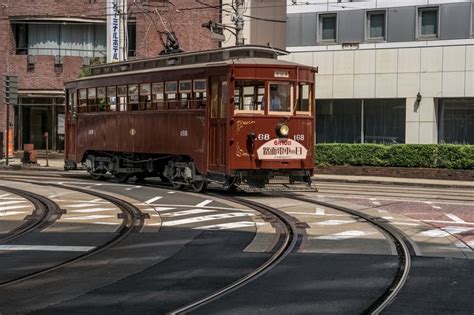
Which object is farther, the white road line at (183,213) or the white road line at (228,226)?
the white road line at (183,213)

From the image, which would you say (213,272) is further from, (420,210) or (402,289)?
(420,210)

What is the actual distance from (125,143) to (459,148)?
12879 mm

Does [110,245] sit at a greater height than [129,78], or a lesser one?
lesser

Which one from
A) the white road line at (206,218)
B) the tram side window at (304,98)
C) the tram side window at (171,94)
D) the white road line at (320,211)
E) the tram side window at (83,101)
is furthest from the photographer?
the tram side window at (83,101)

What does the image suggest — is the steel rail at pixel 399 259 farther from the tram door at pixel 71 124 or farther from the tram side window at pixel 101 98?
the tram door at pixel 71 124

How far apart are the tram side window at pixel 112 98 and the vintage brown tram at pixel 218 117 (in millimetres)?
139

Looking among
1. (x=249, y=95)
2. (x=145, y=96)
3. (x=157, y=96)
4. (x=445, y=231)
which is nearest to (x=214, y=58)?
(x=249, y=95)

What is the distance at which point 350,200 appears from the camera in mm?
16734

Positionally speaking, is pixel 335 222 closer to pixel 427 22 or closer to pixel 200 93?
pixel 200 93

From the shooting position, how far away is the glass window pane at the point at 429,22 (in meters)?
28.3

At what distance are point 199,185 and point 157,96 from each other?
301 cm

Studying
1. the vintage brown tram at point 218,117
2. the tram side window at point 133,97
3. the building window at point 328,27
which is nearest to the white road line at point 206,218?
the vintage brown tram at point 218,117

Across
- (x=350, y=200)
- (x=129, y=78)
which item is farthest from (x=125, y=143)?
(x=350, y=200)

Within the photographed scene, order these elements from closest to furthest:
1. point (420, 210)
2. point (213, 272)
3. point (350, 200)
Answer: point (213, 272), point (420, 210), point (350, 200)
